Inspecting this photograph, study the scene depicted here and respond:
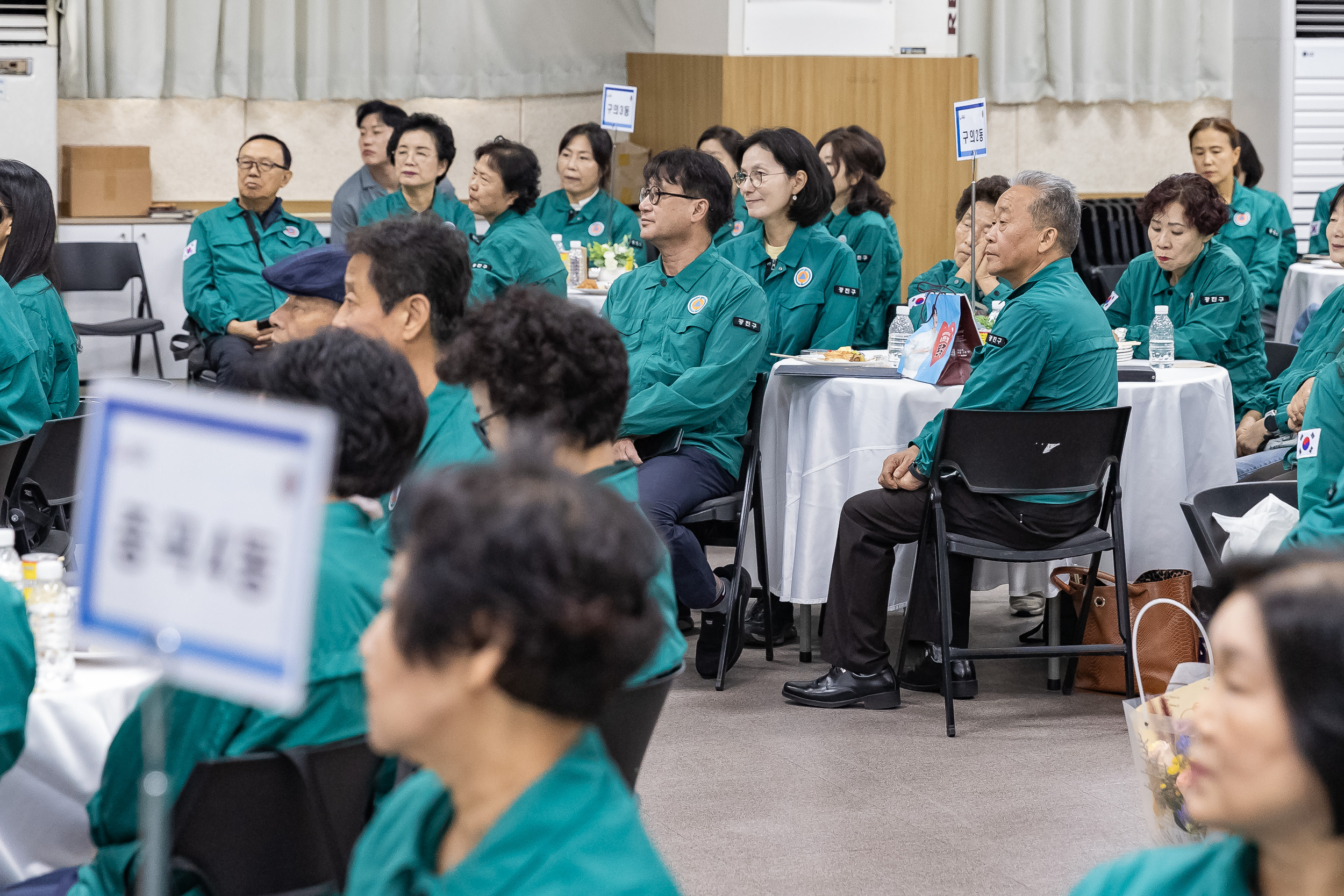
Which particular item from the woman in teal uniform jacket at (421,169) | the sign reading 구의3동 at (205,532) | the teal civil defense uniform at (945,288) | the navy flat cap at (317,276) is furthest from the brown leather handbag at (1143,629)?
the woman in teal uniform jacket at (421,169)

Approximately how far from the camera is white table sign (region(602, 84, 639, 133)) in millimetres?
7223

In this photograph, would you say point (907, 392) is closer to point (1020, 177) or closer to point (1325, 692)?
point (1020, 177)

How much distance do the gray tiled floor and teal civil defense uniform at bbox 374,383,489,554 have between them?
38.4 inches

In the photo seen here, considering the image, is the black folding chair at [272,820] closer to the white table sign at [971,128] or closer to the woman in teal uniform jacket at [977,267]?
the woman in teal uniform jacket at [977,267]

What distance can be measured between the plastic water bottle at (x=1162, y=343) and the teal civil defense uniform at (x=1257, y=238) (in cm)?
279

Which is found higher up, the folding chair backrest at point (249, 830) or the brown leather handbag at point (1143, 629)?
the folding chair backrest at point (249, 830)

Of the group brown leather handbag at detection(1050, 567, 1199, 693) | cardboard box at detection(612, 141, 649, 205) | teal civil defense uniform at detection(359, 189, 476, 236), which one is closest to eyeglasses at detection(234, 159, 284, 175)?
teal civil defense uniform at detection(359, 189, 476, 236)

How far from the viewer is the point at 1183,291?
5.29 m

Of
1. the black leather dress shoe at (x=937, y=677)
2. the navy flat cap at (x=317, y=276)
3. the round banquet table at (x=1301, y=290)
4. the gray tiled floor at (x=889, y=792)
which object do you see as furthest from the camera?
the round banquet table at (x=1301, y=290)

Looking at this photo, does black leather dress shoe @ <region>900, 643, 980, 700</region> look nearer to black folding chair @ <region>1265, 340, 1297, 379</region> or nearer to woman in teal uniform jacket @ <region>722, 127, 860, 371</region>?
woman in teal uniform jacket @ <region>722, 127, 860, 371</region>

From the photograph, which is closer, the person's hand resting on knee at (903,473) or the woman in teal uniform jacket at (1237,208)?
the person's hand resting on knee at (903,473)

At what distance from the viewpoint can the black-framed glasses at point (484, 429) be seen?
2.38 m

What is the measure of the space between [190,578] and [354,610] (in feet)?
1.97

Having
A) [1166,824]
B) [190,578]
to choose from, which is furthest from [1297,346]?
[190,578]
